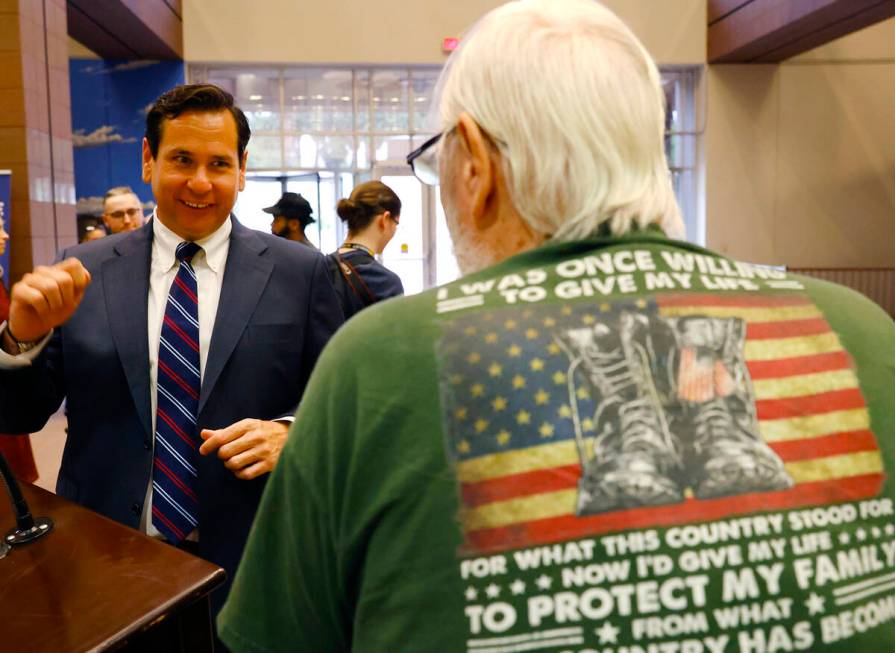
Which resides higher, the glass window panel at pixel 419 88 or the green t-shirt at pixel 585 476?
the glass window panel at pixel 419 88

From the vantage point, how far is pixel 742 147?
38.3 ft

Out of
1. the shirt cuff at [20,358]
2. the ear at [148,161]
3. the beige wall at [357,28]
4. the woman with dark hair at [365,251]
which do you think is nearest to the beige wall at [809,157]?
the beige wall at [357,28]

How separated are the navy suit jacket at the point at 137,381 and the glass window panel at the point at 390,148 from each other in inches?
397

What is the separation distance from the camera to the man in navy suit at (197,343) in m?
1.82

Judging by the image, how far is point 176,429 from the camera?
1.86 metres

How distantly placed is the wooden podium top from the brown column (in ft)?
16.6

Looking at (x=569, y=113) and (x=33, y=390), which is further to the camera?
(x=33, y=390)

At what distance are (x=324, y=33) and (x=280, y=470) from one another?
11.2 m

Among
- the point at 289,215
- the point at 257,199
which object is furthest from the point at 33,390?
the point at 257,199

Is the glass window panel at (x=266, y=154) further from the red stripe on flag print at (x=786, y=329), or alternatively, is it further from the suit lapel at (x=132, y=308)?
the red stripe on flag print at (x=786, y=329)

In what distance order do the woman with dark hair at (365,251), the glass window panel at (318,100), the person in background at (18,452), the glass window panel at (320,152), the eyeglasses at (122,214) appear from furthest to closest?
the glass window panel at (320,152)
the glass window panel at (318,100)
the eyeglasses at (122,214)
the person in background at (18,452)
the woman with dark hair at (365,251)

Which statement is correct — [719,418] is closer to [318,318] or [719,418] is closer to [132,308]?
[318,318]

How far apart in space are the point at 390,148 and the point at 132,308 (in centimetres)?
1033

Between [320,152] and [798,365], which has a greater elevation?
[320,152]
